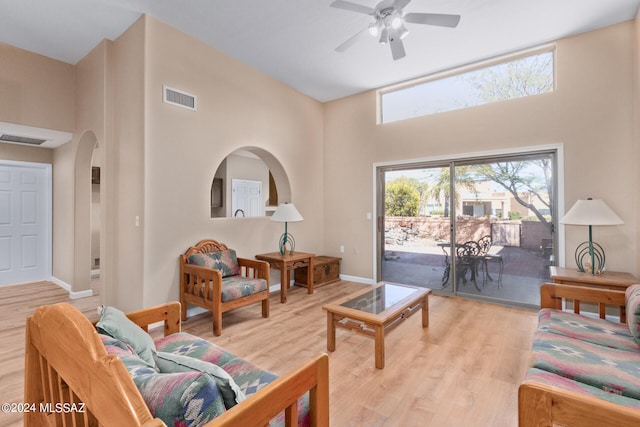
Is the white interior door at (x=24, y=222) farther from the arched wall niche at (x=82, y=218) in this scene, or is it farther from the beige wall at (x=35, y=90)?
the beige wall at (x=35, y=90)

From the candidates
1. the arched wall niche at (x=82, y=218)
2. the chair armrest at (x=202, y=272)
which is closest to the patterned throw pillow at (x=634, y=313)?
the chair armrest at (x=202, y=272)

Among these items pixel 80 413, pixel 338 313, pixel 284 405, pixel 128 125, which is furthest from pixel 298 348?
pixel 128 125

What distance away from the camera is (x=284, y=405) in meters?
1.02

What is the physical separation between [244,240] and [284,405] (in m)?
3.27

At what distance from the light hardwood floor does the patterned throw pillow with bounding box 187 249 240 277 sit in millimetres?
518

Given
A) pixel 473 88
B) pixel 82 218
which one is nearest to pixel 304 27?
pixel 473 88

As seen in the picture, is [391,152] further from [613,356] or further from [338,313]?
[613,356]

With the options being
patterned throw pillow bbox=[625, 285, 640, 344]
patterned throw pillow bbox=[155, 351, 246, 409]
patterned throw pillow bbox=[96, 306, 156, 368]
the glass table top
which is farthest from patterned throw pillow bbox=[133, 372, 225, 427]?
patterned throw pillow bbox=[625, 285, 640, 344]

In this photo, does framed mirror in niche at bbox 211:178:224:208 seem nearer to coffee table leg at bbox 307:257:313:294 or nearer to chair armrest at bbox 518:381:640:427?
coffee table leg at bbox 307:257:313:294

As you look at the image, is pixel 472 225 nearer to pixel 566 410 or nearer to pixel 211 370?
pixel 566 410

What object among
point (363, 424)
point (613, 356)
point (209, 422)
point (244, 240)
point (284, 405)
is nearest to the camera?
point (209, 422)

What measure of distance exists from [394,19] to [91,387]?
10.1 ft

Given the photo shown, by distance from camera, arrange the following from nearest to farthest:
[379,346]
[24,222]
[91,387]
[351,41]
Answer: [91,387]
[379,346]
[351,41]
[24,222]

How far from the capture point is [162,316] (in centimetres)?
186
